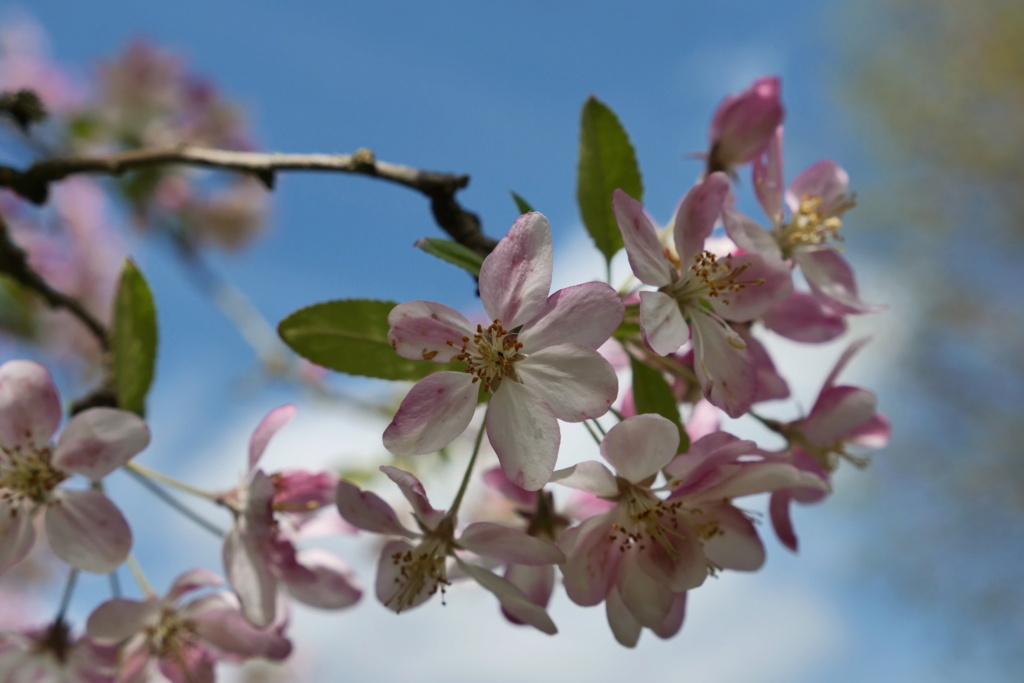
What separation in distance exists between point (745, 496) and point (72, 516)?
63cm

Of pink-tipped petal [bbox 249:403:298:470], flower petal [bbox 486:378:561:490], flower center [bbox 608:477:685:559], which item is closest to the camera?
flower petal [bbox 486:378:561:490]

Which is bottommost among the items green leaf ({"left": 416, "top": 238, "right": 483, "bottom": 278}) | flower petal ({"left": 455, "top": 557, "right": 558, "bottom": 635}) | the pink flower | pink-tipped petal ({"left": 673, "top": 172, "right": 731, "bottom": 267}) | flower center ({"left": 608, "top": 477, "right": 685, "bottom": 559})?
flower petal ({"left": 455, "top": 557, "right": 558, "bottom": 635})

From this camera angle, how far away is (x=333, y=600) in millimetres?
922

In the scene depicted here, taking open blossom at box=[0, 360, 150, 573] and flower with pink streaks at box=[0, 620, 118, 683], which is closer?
open blossom at box=[0, 360, 150, 573]

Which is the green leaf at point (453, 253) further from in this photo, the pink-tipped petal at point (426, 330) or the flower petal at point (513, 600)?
the flower petal at point (513, 600)

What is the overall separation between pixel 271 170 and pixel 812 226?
616 mm

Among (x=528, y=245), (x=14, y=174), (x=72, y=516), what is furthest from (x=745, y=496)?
(x=14, y=174)

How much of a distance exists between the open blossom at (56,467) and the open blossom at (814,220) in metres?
0.70

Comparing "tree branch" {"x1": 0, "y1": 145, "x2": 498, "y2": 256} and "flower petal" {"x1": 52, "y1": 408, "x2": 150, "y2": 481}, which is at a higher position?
"tree branch" {"x1": 0, "y1": 145, "x2": 498, "y2": 256}

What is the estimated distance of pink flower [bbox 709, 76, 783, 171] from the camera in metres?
0.98

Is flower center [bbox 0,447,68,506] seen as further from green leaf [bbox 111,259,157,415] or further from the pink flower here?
the pink flower

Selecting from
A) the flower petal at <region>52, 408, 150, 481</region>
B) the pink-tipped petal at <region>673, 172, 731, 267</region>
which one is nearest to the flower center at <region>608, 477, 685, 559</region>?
the pink-tipped petal at <region>673, 172, 731, 267</region>

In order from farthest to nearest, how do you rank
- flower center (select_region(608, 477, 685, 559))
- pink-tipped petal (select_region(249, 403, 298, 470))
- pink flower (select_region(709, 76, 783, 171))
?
pink flower (select_region(709, 76, 783, 171)) → pink-tipped petal (select_region(249, 403, 298, 470)) → flower center (select_region(608, 477, 685, 559))

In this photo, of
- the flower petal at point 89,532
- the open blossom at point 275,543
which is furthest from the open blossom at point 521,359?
the flower petal at point 89,532
